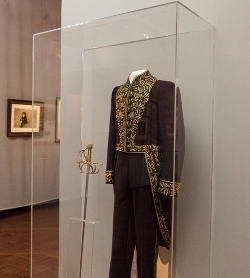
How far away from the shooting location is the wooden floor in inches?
107

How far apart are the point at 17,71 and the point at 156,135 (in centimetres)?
403

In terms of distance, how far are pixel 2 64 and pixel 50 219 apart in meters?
Result: 3.25

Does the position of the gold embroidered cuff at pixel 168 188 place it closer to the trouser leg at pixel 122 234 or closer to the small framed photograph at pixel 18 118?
the trouser leg at pixel 122 234

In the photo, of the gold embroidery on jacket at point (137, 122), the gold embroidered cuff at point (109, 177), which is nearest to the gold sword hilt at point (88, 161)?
the gold embroidered cuff at point (109, 177)

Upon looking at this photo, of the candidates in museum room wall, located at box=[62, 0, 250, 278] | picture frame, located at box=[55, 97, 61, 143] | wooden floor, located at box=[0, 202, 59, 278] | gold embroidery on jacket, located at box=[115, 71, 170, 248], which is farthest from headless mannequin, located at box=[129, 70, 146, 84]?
wooden floor, located at box=[0, 202, 59, 278]

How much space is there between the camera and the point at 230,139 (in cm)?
223

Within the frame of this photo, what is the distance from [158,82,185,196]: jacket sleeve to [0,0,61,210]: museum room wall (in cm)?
384

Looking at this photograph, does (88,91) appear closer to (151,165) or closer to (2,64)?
(151,165)

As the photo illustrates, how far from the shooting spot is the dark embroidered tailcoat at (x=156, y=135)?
196 centimetres

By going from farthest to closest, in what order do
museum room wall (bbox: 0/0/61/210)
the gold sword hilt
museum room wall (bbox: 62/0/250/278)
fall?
museum room wall (bbox: 0/0/61/210) < the gold sword hilt < museum room wall (bbox: 62/0/250/278)

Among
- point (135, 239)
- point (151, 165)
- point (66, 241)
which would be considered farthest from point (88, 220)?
point (151, 165)

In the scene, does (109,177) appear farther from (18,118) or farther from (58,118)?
(18,118)

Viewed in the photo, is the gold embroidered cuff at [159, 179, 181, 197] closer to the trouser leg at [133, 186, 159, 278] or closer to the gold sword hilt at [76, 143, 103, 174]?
the trouser leg at [133, 186, 159, 278]

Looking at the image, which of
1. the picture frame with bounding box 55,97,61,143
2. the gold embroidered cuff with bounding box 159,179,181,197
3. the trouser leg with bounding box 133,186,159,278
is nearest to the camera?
the gold embroidered cuff with bounding box 159,179,181,197
